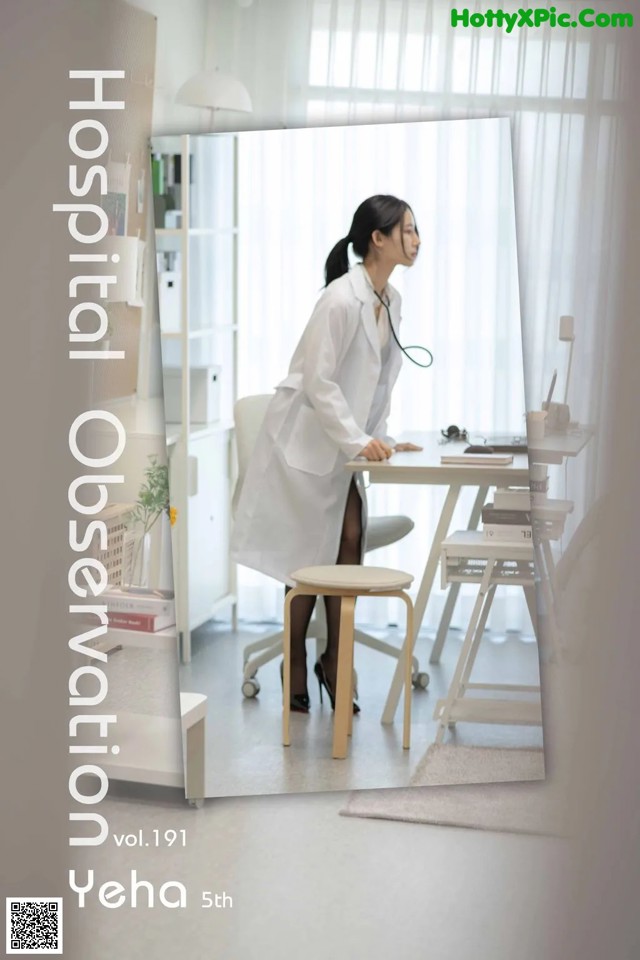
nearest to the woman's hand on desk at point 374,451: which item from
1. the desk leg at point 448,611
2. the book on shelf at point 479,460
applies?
the book on shelf at point 479,460

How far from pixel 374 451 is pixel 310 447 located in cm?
14

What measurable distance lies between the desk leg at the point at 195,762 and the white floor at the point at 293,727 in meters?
0.02

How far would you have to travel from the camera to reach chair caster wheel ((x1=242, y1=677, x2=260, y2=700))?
256 cm

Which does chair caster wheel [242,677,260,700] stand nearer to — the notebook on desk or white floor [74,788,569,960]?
white floor [74,788,569,960]

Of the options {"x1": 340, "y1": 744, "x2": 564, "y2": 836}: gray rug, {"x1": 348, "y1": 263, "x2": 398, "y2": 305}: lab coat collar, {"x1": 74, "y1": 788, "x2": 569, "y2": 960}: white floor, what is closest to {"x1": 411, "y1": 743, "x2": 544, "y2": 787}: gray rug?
{"x1": 340, "y1": 744, "x2": 564, "y2": 836}: gray rug

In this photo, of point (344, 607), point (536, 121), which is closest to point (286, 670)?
Answer: point (344, 607)

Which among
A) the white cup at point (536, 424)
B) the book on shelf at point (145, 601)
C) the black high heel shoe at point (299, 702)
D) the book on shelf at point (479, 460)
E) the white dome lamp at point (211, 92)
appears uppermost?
the white dome lamp at point (211, 92)

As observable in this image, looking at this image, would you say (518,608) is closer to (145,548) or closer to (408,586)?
(408,586)

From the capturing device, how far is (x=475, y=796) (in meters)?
2.58

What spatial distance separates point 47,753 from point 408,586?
2.72ft

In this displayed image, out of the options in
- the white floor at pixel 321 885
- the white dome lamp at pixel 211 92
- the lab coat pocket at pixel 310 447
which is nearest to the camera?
the white floor at pixel 321 885

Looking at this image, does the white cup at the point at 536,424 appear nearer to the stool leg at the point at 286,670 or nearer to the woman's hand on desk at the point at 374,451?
the woman's hand on desk at the point at 374,451

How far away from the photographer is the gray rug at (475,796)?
250cm

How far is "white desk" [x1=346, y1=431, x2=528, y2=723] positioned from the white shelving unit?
30 centimetres
